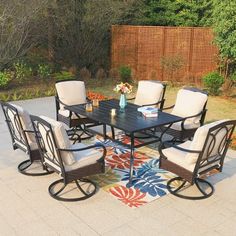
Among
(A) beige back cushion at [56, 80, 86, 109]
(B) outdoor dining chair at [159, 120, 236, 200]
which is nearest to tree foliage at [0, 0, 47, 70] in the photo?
(A) beige back cushion at [56, 80, 86, 109]

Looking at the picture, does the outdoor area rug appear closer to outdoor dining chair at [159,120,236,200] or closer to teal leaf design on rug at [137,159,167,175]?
teal leaf design on rug at [137,159,167,175]

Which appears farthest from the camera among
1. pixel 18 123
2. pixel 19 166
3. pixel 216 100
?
pixel 216 100

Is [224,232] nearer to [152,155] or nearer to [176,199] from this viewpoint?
[176,199]

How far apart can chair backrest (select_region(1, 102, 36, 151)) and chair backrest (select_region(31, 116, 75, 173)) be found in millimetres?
375

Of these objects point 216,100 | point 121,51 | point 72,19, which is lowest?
point 216,100

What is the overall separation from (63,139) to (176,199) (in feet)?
5.79

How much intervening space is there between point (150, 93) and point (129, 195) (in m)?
3.10

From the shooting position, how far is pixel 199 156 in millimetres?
4570

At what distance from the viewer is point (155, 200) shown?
16.0 ft

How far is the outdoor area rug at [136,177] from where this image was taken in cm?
496

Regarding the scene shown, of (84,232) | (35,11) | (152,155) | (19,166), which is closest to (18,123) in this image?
(19,166)

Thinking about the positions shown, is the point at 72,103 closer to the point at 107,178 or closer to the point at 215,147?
the point at 107,178

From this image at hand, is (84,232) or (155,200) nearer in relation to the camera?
(84,232)

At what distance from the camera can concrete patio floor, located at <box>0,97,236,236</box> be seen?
4.15 meters
